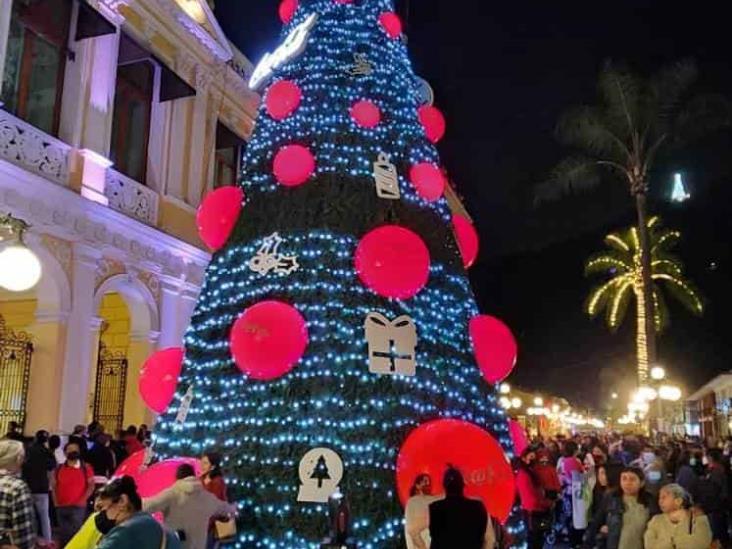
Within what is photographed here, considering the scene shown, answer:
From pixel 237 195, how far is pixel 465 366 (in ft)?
8.61

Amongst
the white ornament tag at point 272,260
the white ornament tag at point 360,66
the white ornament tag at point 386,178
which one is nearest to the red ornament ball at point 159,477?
the white ornament tag at point 272,260

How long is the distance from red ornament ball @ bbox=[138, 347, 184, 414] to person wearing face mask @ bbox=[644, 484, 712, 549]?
4054mm

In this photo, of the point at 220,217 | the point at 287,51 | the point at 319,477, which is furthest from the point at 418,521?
the point at 287,51

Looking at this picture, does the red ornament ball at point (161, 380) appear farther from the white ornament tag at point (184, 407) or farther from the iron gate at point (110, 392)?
the iron gate at point (110, 392)

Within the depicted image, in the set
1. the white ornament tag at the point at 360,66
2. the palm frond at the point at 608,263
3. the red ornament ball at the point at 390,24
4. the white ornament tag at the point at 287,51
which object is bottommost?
the white ornament tag at the point at 360,66

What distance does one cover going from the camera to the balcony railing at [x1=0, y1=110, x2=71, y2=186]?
463 inches

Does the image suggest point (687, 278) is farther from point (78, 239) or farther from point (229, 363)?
point (229, 363)

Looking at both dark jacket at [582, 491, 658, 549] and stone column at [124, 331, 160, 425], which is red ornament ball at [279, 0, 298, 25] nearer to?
dark jacket at [582, 491, 658, 549]

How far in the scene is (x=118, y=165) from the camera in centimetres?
1539

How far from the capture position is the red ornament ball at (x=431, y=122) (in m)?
8.10

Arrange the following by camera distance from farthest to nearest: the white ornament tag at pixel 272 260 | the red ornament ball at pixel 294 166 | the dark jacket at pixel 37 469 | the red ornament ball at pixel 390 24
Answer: the dark jacket at pixel 37 469 → the red ornament ball at pixel 390 24 → the red ornament ball at pixel 294 166 → the white ornament tag at pixel 272 260

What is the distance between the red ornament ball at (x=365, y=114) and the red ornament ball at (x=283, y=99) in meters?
0.56

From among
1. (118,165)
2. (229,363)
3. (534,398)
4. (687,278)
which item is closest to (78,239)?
(118,165)

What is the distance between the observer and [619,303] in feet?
110
